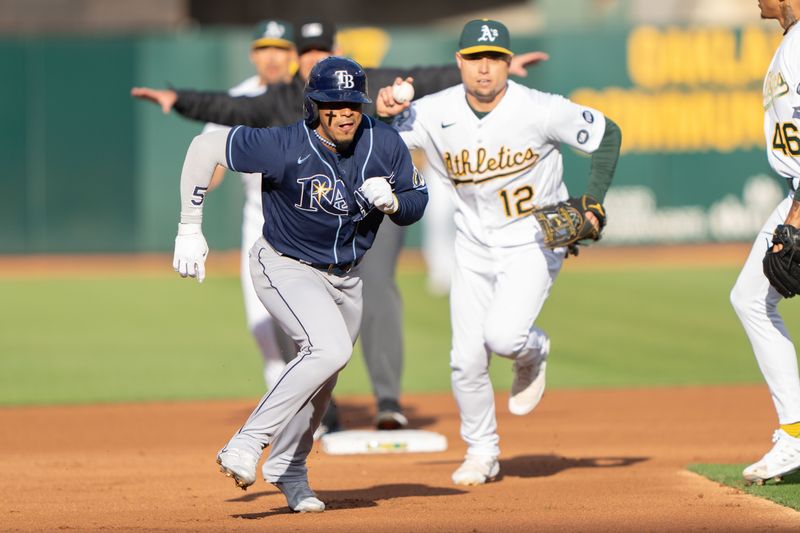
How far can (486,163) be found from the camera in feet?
23.4

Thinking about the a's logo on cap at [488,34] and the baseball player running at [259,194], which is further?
the baseball player running at [259,194]

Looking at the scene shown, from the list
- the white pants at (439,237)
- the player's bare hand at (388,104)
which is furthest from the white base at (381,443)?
the white pants at (439,237)

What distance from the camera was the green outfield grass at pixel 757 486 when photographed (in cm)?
641

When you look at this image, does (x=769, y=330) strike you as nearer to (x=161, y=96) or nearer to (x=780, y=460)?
(x=780, y=460)

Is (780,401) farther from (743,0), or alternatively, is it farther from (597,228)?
(743,0)

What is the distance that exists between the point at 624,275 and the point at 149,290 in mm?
6091

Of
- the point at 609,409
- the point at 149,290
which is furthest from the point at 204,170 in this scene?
the point at 149,290

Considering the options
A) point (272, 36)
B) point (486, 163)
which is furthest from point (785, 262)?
point (272, 36)

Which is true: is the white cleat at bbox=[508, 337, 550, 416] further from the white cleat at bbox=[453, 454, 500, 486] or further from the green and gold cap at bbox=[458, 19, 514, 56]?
the green and gold cap at bbox=[458, 19, 514, 56]

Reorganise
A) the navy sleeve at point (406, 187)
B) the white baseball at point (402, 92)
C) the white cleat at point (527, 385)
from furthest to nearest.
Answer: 1. the white cleat at point (527, 385)
2. the white baseball at point (402, 92)
3. the navy sleeve at point (406, 187)

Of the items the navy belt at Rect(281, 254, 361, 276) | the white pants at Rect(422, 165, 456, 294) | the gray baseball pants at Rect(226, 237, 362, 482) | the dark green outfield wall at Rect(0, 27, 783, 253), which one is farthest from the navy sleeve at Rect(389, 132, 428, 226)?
the dark green outfield wall at Rect(0, 27, 783, 253)

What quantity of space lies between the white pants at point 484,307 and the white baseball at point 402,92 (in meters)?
0.84

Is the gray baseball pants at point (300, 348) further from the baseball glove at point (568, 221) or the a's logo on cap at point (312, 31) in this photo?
the a's logo on cap at point (312, 31)

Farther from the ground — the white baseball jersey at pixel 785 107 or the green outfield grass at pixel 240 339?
the white baseball jersey at pixel 785 107
